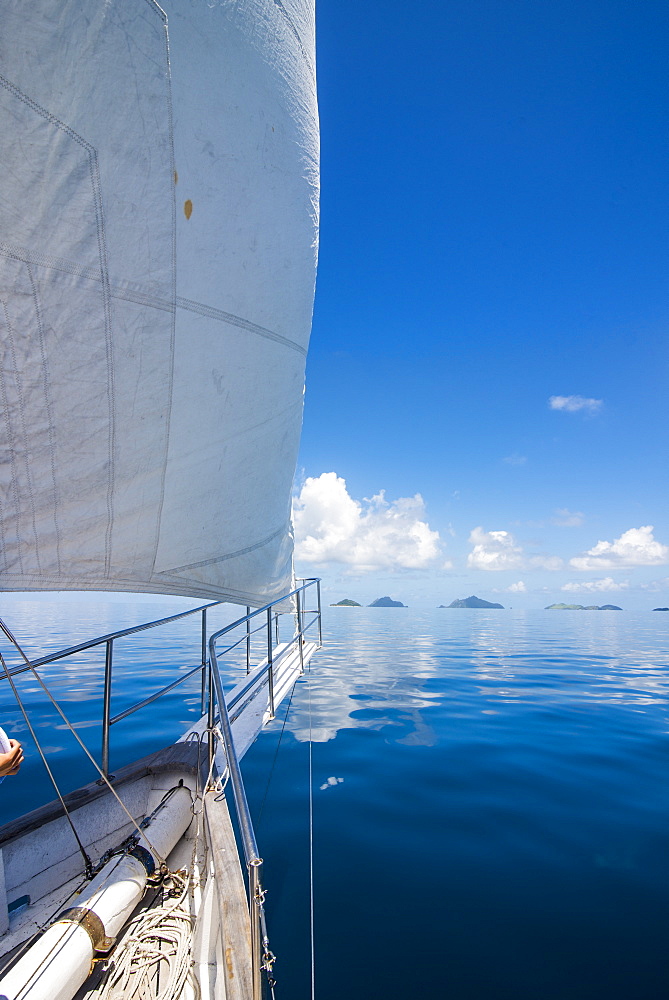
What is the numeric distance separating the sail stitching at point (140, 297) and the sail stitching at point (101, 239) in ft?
0.23

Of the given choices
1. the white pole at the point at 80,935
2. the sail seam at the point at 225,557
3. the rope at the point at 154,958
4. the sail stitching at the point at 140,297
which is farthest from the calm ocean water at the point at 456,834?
the sail stitching at the point at 140,297

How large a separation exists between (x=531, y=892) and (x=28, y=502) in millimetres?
3676

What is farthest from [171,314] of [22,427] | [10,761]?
[10,761]

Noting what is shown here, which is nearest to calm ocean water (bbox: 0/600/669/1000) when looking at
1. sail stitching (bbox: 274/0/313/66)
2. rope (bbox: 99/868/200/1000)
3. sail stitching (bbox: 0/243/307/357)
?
rope (bbox: 99/868/200/1000)

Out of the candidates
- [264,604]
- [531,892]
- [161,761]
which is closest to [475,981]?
[531,892]

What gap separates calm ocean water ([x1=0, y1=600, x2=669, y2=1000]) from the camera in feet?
7.69

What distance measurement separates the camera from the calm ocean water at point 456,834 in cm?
234

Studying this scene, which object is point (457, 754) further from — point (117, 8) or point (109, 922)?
point (117, 8)

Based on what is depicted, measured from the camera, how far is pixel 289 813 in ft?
12.4

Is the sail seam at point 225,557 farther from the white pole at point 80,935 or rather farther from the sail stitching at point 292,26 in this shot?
the sail stitching at point 292,26

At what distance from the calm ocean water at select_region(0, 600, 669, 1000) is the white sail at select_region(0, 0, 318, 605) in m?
2.11

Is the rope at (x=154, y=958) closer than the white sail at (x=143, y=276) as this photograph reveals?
Yes

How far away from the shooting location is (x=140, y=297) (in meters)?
2.45

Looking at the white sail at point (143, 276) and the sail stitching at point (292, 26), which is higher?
the sail stitching at point (292, 26)
